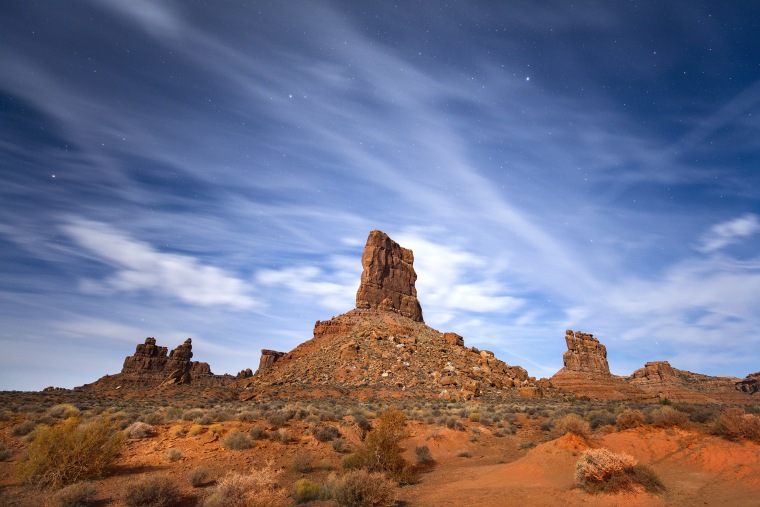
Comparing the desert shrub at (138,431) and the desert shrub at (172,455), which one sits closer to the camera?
the desert shrub at (172,455)

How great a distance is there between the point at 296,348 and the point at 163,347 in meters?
44.4

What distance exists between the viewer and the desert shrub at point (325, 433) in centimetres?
1739

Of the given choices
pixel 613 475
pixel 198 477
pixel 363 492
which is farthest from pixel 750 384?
pixel 198 477

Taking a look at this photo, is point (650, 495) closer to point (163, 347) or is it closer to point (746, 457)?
point (746, 457)

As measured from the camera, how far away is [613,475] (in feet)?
31.2

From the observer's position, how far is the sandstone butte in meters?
46.2

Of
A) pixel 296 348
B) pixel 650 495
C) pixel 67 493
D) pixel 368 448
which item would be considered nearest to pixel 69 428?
pixel 67 493

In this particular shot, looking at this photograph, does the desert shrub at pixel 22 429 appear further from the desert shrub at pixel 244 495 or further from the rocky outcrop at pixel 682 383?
the rocky outcrop at pixel 682 383

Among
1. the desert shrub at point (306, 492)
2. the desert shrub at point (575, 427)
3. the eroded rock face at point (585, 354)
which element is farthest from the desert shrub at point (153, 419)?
the eroded rock face at point (585, 354)

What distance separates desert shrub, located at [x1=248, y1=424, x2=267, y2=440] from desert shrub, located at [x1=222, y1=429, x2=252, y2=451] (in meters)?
0.69

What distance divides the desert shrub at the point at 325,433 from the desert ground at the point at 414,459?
0.06 meters

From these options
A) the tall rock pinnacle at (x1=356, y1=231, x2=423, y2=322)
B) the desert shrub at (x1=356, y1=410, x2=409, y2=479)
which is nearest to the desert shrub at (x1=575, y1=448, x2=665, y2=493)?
the desert shrub at (x1=356, y1=410, x2=409, y2=479)

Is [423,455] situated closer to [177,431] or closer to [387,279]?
[177,431]

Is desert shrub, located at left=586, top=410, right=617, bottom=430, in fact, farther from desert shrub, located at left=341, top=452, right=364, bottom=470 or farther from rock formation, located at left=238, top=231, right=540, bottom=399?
rock formation, located at left=238, top=231, right=540, bottom=399
